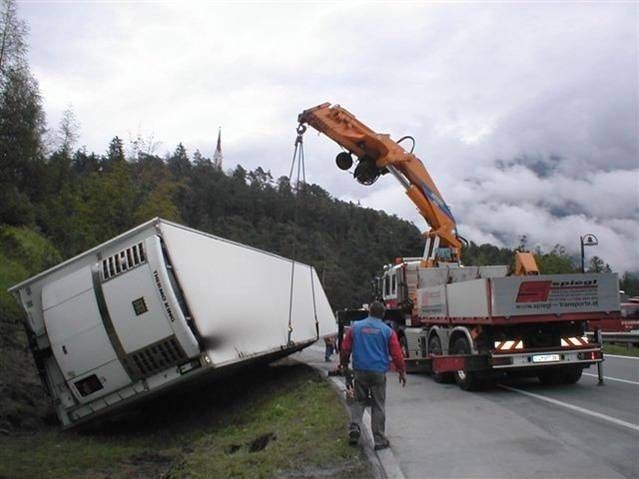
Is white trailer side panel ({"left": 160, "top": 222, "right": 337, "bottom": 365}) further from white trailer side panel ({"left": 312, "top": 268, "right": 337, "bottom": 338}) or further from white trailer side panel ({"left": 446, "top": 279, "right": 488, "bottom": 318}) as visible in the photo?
white trailer side panel ({"left": 312, "top": 268, "right": 337, "bottom": 338})

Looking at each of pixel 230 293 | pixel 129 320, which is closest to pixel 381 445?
pixel 129 320

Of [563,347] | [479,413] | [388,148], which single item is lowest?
[479,413]

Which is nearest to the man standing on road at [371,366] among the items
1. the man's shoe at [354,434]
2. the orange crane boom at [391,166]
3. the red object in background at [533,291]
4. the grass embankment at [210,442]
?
the man's shoe at [354,434]

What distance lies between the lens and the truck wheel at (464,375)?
11.9m

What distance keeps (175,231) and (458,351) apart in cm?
616

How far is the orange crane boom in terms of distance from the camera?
52.3 feet

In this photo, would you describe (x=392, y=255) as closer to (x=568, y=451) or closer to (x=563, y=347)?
(x=563, y=347)

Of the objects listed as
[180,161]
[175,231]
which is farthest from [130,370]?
[180,161]

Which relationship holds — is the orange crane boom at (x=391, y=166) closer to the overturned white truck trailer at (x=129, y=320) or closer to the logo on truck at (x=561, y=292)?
the logo on truck at (x=561, y=292)

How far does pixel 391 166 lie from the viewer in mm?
16281

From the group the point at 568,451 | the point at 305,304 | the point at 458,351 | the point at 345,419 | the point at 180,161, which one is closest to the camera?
the point at 568,451

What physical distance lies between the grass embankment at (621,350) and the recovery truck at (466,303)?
805 cm

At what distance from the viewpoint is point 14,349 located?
46.5 ft

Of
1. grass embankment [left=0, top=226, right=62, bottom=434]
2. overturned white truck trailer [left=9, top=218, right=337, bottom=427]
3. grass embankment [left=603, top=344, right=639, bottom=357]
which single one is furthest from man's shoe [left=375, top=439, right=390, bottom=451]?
grass embankment [left=603, top=344, right=639, bottom=357]
